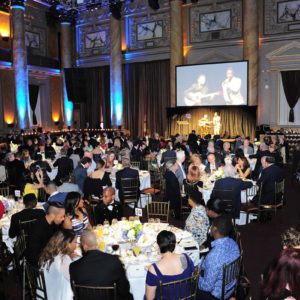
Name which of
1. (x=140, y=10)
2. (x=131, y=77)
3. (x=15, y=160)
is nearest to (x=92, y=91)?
(x=131, y=77)

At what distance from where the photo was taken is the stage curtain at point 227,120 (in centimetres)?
1834

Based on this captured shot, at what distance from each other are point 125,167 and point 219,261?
14.9 ft

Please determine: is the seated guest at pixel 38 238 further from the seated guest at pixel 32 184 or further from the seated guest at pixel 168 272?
the seated guest at pixel 32 184

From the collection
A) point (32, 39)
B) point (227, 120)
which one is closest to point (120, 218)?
point (227, 120)

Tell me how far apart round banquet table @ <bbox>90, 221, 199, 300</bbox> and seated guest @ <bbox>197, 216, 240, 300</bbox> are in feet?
1.74

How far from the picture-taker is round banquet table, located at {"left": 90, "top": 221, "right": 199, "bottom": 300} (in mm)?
3902

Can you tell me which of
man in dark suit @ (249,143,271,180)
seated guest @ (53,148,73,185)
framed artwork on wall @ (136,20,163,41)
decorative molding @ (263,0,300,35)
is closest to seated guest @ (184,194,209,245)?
man in dark suit @ (249,143,271,180)

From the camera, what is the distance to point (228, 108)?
1866 centimetres

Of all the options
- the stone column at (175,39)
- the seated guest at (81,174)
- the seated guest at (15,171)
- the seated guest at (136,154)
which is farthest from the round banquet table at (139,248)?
the stone column at (175,39)

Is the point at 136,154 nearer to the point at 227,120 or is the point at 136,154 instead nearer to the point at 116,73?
the point at 227,120

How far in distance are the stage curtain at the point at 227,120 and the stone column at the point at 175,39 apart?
4.17 ft

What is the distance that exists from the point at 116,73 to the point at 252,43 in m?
7.35

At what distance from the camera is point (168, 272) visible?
3373 millimetres

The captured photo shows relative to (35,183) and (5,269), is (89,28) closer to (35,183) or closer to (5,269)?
(35,183)
